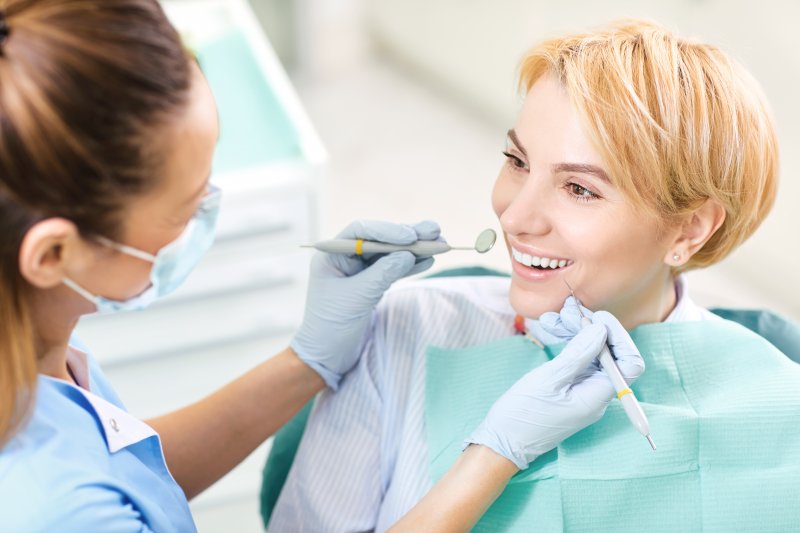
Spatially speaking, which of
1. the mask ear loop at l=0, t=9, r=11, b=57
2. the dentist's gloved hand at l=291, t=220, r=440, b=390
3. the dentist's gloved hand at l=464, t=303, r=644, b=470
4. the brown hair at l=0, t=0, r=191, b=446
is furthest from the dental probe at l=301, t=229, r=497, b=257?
the mask ear loop at l=0, t=9, r=11, b=57

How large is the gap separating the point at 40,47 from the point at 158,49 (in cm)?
11

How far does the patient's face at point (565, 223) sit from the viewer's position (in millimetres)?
1256

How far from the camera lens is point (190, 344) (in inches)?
82.7

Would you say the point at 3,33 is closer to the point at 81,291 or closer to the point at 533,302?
the point at 81,291

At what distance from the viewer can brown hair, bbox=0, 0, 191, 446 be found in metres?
0.84

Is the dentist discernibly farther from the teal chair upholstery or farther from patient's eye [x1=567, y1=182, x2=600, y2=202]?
the teal chair upholstery

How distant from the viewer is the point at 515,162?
4.54ft

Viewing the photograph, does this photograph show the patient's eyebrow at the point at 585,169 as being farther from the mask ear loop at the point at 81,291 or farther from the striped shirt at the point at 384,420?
the mask ear loop at the point at 81,291

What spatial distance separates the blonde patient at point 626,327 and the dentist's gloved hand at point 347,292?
8 cm

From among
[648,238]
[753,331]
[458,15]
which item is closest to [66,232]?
[648,238]

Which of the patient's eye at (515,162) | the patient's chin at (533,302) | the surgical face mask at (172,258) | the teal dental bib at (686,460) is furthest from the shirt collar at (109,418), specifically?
the patient's eye at (515,162)

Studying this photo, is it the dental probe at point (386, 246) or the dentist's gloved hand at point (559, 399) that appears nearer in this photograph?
the dentist's gloved hand at point (559, 399)

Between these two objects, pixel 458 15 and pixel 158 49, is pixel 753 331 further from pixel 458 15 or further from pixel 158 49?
pixel 458 15

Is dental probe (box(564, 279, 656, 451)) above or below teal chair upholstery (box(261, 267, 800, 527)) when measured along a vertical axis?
above
